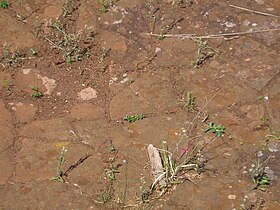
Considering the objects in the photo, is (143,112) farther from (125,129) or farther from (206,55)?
(206,55)

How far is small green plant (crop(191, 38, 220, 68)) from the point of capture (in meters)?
4.51

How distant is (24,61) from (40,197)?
140cm

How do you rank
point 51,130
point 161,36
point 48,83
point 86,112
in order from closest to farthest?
point 51,130 → point 86,112 → point 48,83 → point 161,36

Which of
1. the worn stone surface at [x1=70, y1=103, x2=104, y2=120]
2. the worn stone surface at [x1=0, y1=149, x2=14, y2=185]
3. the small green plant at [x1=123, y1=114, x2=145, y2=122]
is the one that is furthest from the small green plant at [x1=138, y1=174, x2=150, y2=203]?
the worn stone surface at [x1=0, y1=149, x2=14, y2=185]

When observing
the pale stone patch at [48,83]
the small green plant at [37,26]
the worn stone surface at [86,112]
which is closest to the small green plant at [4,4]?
the small green plant at [37,26]

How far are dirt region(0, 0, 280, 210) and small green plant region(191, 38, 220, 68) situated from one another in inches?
1.6

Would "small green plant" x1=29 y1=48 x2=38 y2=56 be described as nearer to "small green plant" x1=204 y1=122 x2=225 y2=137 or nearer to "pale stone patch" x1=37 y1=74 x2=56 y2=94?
"pale stone patch" x1=37 y1=74 x2=56 y2=94

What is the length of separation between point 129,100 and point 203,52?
32.3 inches

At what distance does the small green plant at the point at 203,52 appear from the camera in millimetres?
4510

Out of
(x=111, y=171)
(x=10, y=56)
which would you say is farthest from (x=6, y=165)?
(x=10, y=56)

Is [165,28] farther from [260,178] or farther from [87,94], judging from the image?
[260,178]

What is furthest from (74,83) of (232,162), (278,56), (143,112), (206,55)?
(278,56)

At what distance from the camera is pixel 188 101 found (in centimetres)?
419

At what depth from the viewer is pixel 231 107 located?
13.8 feet
